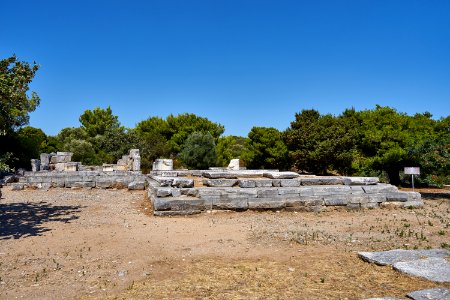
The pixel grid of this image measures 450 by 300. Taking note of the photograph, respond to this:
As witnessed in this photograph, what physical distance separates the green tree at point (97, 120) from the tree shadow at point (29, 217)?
41340 mm

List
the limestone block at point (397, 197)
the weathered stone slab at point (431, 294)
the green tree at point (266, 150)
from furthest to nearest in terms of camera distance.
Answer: the green tree at point (266, 150)
the limestone block at point (397, 197)
the weathered stone slab at point (431, 294)

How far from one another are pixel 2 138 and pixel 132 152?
929cm

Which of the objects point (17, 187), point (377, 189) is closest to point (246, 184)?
point (377, 189)

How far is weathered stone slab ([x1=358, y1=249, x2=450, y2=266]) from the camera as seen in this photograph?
537 centimetres

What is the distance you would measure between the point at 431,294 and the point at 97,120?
53366 mm

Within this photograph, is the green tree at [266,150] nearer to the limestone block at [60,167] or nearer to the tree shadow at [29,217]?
the limestone block at [60,167]

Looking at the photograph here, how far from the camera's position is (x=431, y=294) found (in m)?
3.98

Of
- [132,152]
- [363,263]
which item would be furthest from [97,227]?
[132,152]

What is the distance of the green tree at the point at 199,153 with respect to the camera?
36.2 metres

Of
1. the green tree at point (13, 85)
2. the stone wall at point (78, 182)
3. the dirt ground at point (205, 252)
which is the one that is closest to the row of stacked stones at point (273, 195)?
the dirt ground at point (205, 252)

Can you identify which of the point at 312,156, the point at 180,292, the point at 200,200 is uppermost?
the point at 312,156

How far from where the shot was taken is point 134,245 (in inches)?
266

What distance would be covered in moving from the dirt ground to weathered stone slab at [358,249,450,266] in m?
0.17

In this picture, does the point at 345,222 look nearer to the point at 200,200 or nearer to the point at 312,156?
the point at 200,200
